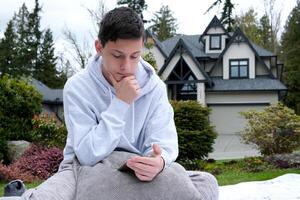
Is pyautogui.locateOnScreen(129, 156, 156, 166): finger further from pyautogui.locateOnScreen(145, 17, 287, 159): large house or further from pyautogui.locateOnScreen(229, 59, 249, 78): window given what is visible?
pyautogui.locateOnScreen(229, 59, 249, 78): window

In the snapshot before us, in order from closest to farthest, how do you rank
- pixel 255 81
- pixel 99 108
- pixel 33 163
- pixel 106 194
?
pixel 106 194 < pixel 99 108 < pixel 33 163 < pixel 255 81

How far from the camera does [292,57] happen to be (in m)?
34.9

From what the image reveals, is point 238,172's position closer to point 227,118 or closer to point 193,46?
point 227,118

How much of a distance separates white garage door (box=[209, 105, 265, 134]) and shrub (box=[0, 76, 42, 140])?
16516 millimetres

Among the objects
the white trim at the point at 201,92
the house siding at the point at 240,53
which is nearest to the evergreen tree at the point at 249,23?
the house siding at the point at 240,53

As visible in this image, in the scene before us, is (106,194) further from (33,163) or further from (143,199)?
(33,163)

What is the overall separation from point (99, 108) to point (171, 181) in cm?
50

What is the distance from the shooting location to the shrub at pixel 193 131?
458 inches

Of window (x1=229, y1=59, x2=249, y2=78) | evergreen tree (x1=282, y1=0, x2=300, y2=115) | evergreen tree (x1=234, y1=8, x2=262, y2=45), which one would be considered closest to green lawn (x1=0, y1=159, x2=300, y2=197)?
window (x1=229, y1=59, x2=249, y2=78)

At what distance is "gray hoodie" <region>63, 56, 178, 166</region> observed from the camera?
186cm

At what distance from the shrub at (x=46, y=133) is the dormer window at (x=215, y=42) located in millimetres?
17100

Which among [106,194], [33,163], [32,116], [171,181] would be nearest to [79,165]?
[106,194]

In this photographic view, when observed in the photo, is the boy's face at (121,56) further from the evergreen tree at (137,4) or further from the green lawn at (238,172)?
the evergreen tree at (137,4)

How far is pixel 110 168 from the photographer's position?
177 centimetres
